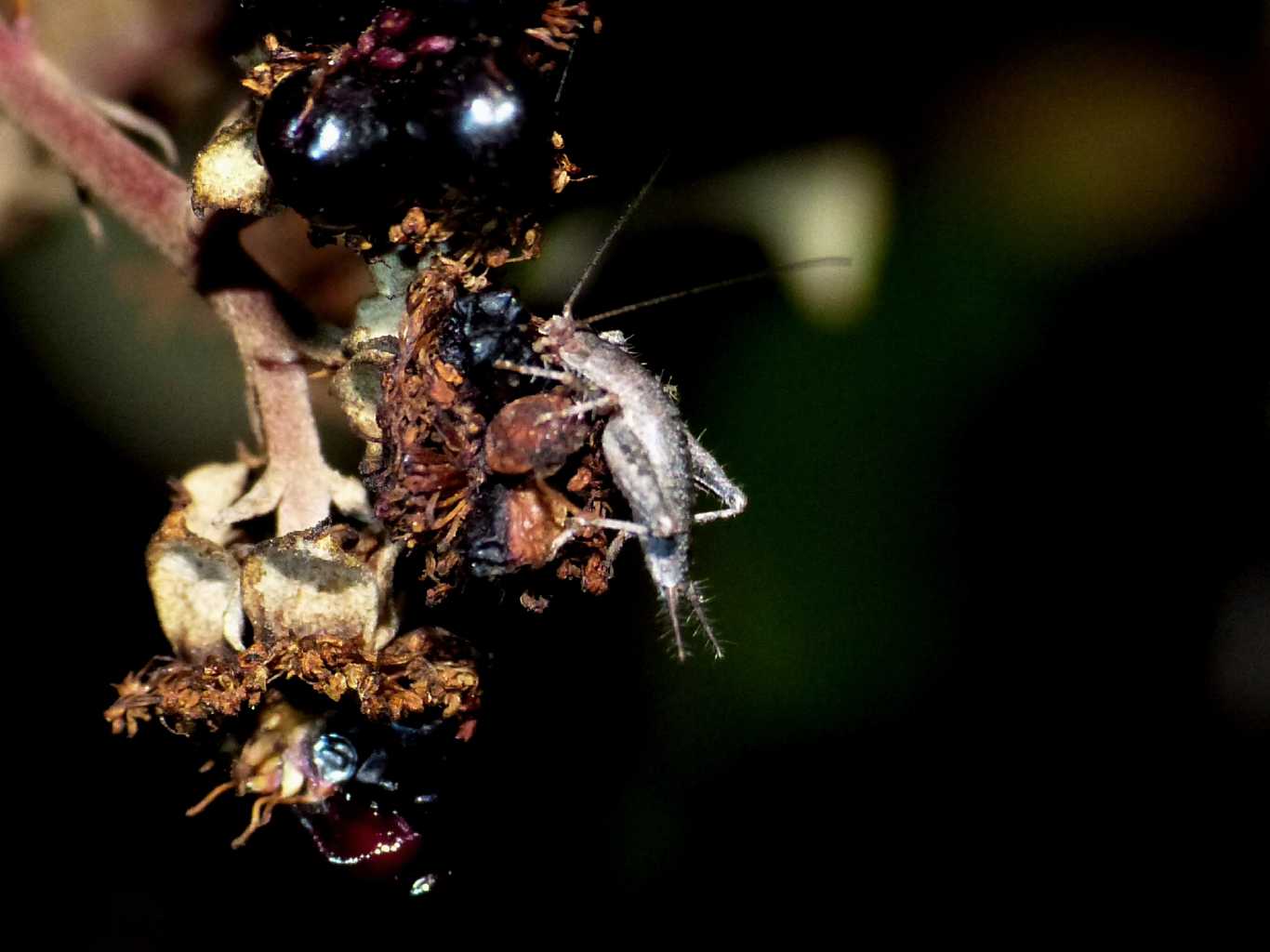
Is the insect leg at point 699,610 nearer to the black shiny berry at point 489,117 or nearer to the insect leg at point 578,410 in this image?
the insect leg at point 578,410

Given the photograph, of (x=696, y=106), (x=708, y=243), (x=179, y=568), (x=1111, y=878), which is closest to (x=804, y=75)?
(x=696, y=106)

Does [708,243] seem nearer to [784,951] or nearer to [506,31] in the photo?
[506,31]

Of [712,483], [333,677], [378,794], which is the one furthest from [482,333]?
[712,483]

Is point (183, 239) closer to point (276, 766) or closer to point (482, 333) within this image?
point (482, 333)

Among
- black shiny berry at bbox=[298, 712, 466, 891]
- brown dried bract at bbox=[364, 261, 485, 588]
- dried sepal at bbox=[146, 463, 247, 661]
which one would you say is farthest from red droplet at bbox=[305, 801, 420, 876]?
brown dried bract at bbox=[364, 261, 485, 588]

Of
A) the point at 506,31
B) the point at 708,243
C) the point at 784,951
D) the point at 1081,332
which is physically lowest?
the point at 784,951

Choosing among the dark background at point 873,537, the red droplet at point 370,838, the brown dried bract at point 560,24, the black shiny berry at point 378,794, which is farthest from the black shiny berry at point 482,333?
the dark background at point 873,537
